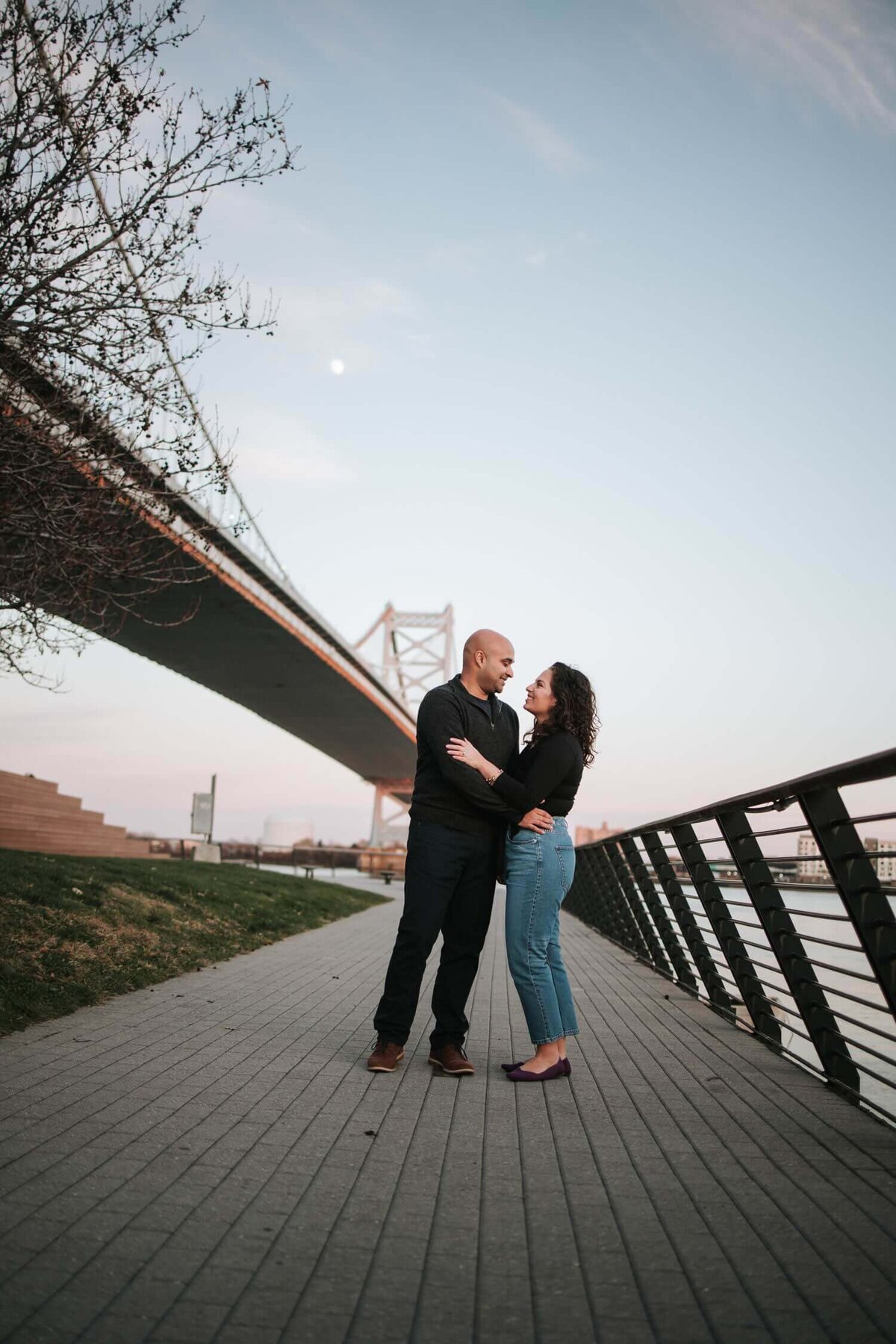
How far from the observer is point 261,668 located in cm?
3416

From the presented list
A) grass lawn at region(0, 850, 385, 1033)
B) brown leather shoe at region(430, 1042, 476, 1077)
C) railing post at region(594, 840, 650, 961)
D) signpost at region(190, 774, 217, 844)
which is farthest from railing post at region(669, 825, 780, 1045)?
signpost at region(190, 774, 217, 844)

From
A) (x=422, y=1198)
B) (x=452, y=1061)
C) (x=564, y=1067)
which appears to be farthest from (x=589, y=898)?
(x=422, y=1198)

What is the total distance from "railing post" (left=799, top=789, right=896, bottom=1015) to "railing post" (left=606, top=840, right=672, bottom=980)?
504 centimetres

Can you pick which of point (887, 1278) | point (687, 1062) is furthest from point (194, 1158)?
point (687, 1062)

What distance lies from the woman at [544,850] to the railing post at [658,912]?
3.45m

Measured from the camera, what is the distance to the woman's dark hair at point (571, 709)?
14.8 feet

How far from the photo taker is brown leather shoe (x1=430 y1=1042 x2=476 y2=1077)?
177 inches

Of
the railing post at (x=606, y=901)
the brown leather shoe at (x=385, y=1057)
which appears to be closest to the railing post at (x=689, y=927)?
the brown leather shoe at (x=385, y=1057)

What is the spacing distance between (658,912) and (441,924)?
437cm

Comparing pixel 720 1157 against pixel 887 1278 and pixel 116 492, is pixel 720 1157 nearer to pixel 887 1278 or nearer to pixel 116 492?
pixel 887 1278

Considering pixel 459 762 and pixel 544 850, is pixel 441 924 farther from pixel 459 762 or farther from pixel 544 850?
pixel 459 762

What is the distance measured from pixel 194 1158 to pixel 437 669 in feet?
209

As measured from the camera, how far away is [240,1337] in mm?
2039

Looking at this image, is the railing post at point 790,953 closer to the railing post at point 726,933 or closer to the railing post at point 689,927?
the railing post at point 726,933
